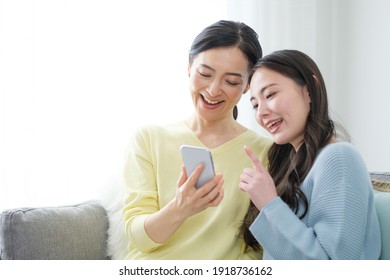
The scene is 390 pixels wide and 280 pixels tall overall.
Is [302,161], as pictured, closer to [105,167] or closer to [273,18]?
[105,167]

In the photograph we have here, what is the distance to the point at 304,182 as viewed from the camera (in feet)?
4.49

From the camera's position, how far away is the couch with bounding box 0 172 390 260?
5.03ft

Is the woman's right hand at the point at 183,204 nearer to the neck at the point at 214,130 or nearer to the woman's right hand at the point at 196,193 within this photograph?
the woman's right hand at the point at 196,193

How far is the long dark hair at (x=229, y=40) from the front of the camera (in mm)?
1641

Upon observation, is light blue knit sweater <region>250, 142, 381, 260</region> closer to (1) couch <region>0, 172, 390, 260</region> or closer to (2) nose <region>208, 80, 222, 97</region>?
(1) couch <region>0, 172, 390, 260</region>

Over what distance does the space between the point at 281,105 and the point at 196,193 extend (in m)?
0.30

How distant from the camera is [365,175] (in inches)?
50.0

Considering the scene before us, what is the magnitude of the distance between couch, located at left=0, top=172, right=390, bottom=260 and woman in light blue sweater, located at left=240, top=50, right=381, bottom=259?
7.1 inches

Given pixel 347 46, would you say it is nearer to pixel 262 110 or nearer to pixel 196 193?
pixel 262 110

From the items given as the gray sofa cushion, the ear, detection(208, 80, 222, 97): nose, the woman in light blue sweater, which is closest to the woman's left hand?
the woman in light blue sweater

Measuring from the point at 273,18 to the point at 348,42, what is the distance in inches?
16.4

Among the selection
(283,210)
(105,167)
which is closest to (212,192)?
(283,210)

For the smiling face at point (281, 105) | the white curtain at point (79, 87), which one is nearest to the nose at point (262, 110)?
the smiling face at point (281, 105)

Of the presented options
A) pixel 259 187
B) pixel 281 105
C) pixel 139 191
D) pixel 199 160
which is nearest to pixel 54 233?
pixel 139 191
